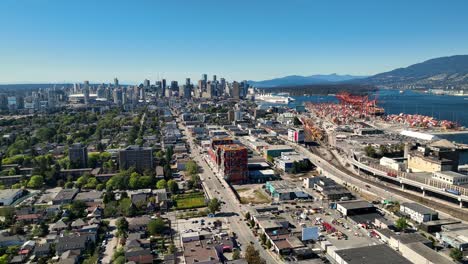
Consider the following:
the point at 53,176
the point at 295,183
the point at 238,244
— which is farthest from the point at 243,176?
the point at 53,176

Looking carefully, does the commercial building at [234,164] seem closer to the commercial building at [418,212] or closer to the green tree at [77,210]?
the green tree at [77,210]

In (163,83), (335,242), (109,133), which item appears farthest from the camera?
(163,83)

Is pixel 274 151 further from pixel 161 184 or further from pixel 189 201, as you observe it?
pixel 189 201

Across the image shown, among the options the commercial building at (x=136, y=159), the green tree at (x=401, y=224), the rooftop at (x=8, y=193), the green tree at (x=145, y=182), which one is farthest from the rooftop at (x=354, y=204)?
the rooftop at (x=8, y=193)

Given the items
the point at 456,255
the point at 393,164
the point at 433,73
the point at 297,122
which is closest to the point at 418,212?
the point at 456,255

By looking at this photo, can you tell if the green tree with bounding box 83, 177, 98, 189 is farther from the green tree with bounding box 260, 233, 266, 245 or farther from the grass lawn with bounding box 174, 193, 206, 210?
the green tree with bounding box 260, 233, 266, 245

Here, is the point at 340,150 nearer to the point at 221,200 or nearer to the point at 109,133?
the point at 221,200
